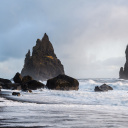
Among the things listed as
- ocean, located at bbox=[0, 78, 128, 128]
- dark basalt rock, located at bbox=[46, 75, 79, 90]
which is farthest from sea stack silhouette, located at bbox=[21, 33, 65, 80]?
ocean, located at bbox=[0, 78, 128, 128]

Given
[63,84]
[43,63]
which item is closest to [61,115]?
[63,84]

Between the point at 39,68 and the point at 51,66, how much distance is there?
931 centimetres

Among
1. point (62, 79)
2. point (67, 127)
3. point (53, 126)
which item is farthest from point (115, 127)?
point (62, 79)

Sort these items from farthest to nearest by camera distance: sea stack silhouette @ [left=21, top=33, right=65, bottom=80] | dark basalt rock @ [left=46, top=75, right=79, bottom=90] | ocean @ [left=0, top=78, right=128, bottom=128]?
sea stack silhouette @ [left=21, top=33, right=65, bottom=80]
dark basalt rock @ [left=46, top=75, right=79, bottom=90]
ocean @ [left=0, top=78, right=128, bottom=128]

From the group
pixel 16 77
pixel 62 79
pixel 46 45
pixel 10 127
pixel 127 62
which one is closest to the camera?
pixel 10 127

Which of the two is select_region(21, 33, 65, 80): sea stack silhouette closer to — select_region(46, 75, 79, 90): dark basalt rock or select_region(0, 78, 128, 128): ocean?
select_region(46, 75, 79, 90): dark basalt rock

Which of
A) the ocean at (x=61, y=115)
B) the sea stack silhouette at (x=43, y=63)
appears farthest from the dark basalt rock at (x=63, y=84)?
the sea stack silhouette at (x=43, y=63)

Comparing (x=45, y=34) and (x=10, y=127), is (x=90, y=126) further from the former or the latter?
(x=45, y=34)

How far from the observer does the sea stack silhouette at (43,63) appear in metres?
145

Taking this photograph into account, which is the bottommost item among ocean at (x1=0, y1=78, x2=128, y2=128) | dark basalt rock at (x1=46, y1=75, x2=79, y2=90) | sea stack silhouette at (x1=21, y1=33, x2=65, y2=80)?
ocean at (x1=0, y1=78, x2=128, y2=128)

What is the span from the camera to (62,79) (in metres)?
29.3

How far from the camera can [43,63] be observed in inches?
5935

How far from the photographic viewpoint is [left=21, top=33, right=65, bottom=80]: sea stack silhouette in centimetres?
14512

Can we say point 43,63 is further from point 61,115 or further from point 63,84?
point 61,115
